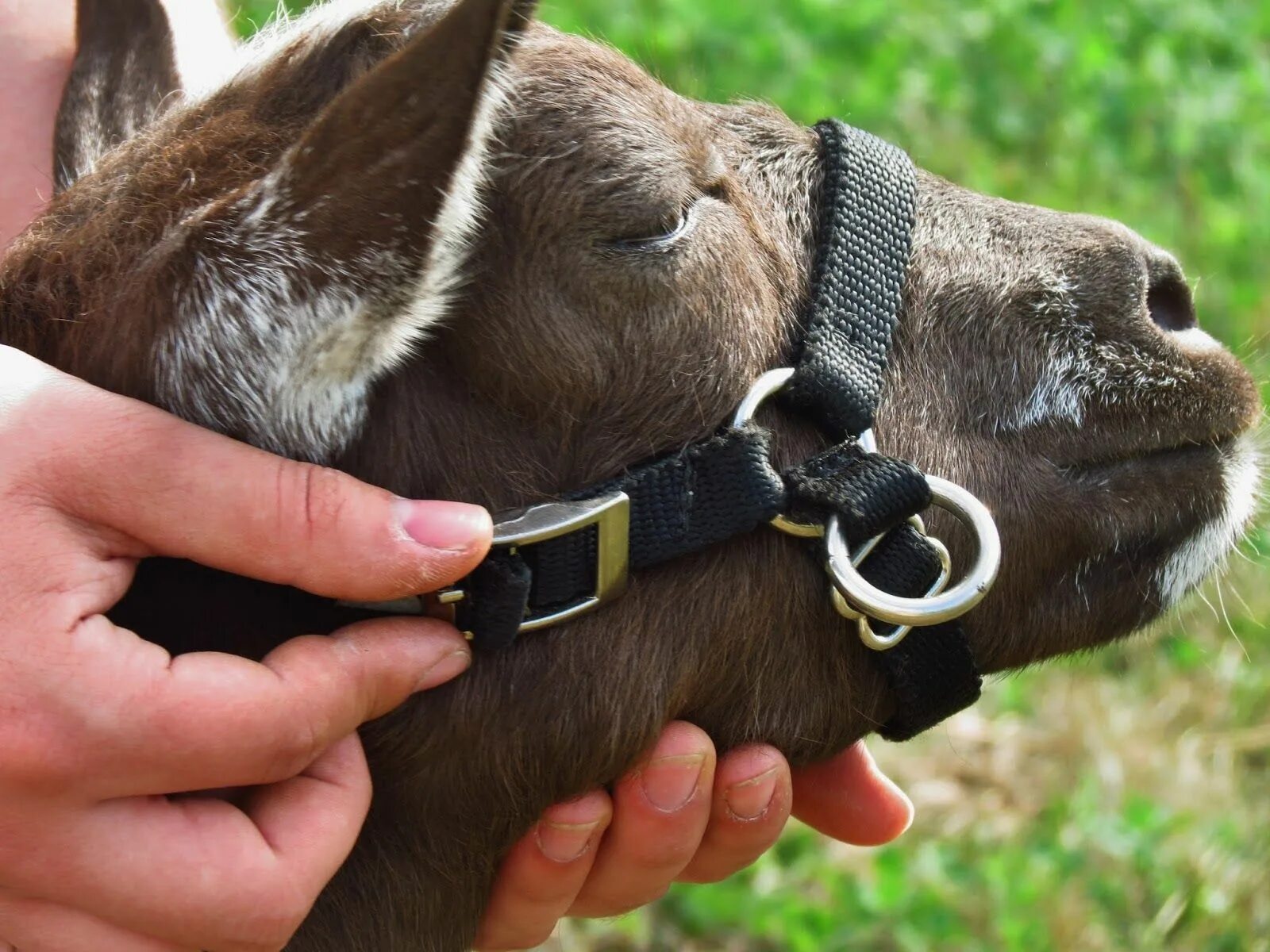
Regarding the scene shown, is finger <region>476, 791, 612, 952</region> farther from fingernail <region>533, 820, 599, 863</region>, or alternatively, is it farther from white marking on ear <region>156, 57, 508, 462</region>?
white marking on ear <region>156, 57, 508, 462</region>

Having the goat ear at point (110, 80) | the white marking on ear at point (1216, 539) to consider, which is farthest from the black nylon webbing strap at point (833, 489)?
the goat ear at point (110, 80)

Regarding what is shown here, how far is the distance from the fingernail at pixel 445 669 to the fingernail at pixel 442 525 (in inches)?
8.4

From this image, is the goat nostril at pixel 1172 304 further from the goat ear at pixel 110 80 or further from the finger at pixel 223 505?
the goat ear at pixel 110 80

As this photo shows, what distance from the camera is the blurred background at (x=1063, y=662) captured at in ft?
14.1

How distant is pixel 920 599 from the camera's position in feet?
7.56

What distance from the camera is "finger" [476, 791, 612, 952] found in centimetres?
238

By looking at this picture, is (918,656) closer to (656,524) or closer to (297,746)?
(656,524)

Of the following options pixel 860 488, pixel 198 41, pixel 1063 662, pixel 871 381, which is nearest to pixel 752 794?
pixel 860 488

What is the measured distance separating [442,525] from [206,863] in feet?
1.67

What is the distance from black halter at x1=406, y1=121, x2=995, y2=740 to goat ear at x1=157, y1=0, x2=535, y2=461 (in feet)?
1.04

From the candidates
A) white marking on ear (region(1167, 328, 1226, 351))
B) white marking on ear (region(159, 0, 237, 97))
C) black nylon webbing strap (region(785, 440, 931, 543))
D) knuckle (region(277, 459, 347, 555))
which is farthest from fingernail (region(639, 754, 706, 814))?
white marking on ear (region(159, 0, 237, 97))

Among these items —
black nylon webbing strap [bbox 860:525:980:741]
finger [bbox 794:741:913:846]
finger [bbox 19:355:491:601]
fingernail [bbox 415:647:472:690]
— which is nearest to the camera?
finger [bbox 19:355:491:601]

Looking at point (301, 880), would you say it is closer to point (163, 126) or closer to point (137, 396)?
point (137, 396)

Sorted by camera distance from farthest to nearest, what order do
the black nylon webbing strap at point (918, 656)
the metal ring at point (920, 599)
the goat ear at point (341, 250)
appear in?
the black nylon webbing strap at point (918, 656) → the metal ring at point (920, 599) → the goat ear at point (341, 250)
